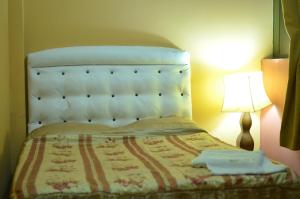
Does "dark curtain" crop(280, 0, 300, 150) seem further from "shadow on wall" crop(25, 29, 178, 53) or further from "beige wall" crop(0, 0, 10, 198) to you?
"beige wall" crop(0, 0, 10, 198)

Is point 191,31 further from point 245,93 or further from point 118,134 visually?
point 118,134

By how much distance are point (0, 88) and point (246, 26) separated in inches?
78.7

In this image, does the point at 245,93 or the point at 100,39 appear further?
the point at 100,39

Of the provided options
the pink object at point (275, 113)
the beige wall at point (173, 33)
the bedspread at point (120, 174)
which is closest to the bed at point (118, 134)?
the bedspread at point (120, 174)

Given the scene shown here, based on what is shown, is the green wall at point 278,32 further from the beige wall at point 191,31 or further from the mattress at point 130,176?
the mattress at point 130,176

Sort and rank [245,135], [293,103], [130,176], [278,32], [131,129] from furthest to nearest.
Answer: [278,32], [245,135], [131,129], [293,103], [130,176]

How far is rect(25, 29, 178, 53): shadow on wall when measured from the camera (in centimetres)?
330

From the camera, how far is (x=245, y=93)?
3260mm

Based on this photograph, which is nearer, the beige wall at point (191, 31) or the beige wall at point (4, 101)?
the beige wall at point (4, 101)

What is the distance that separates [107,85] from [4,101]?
74cm

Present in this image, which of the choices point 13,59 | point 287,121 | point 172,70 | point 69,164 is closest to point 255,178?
point 69,164

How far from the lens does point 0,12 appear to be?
2855 millimetres

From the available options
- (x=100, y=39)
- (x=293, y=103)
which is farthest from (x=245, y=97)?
(x=100, y=39)

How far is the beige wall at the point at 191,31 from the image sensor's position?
3.31m
